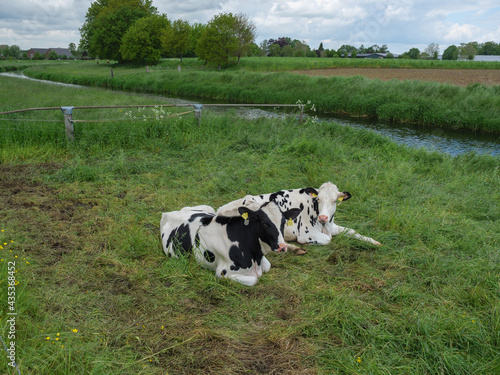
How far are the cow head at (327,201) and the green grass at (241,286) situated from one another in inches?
16.3

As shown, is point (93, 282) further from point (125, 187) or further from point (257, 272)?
point (125, 187)

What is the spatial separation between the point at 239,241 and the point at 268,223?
0.44 meters

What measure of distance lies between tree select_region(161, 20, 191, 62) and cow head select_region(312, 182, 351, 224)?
4628 centimetres

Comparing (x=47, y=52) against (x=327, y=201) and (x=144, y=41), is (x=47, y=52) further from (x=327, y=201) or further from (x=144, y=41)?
(x=327, y=201)

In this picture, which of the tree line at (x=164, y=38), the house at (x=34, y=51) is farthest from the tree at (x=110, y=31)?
the house at (x=34, y=51)

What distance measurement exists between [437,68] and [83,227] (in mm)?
42148

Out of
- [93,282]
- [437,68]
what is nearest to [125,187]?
[93,282]

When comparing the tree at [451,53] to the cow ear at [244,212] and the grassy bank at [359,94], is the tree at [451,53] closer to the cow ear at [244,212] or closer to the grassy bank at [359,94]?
the grassy bank at [359,94]

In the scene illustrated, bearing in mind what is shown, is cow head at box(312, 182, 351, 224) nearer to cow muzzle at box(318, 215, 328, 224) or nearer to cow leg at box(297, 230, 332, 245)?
cow muzzle at box(318, 215, 328, 224)

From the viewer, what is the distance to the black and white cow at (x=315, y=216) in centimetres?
498

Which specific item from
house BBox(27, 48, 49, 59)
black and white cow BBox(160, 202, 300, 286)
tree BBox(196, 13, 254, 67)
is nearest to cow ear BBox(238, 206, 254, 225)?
black and white cow BBox(160, 202, 300, 286)

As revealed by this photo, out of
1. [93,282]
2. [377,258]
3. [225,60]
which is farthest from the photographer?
[225,60]

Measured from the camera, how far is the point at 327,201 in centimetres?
501

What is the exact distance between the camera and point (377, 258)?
462cm
